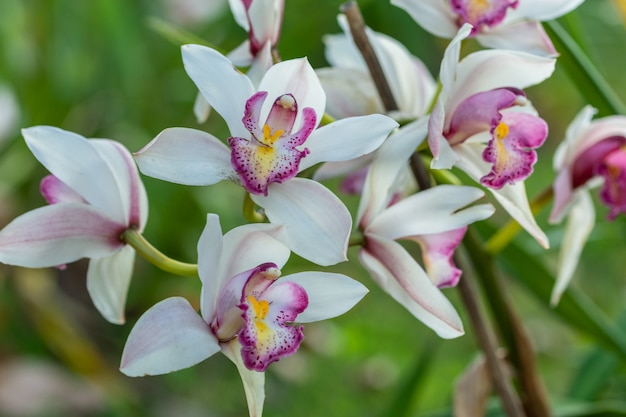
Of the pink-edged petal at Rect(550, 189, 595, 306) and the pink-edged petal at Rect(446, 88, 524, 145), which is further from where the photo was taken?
the pink-edged petal at Rect(550, 189, 595, 306)

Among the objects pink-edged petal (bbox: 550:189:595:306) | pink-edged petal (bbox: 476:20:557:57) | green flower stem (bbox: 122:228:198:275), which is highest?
pink-edged petal (bbox: 476:20:557:57)

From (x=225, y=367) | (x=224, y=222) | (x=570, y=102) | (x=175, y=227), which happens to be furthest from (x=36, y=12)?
(x=570, y=102)

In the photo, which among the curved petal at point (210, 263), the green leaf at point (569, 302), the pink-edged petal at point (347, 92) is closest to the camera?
the curved petal at point (210, 263)

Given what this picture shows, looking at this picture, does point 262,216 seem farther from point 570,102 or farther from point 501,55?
point 570,102

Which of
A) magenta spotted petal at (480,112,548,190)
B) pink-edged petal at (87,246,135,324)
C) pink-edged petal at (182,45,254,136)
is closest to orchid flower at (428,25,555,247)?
magenta spotted petal at (480,112,548,190)

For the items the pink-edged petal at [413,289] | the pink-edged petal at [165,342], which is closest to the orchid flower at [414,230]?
the pink-edged petal at [413,289]

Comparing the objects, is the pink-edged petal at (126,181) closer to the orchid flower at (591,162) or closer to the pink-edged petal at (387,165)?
the pink-edged petal at (387,165)

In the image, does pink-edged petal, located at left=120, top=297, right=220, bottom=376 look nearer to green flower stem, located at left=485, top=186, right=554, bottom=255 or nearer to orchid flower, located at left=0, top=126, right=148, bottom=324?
orchid flower, located at left=0, top=126, right=148, bottom=324
